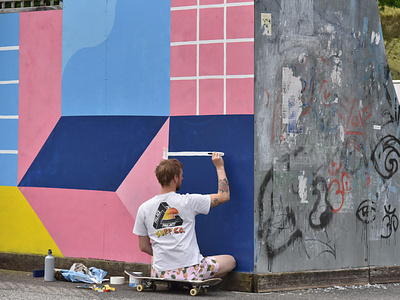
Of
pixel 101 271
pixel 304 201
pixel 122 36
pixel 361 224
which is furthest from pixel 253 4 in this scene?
pixel 101 271

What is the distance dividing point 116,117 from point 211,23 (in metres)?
1.54

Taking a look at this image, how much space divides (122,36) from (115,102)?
75 centimetres

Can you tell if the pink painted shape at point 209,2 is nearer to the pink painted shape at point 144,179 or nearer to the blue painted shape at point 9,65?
the pink painted shape at point 144,179

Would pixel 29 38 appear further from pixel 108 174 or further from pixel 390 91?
pixel 390 91

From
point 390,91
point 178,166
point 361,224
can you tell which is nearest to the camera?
point 178,166

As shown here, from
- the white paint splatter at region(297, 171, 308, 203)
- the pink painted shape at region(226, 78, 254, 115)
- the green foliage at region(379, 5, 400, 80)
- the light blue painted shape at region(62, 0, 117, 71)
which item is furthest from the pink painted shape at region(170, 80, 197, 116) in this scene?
the green foliage at region(379, 5, 400, 80)

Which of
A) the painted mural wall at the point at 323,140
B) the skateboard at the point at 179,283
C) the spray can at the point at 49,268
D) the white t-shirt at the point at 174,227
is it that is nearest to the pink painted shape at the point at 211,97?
the painted mural wall at the point at 323,140

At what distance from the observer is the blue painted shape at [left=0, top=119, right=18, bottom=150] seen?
333 inches

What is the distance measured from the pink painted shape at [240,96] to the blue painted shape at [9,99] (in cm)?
283

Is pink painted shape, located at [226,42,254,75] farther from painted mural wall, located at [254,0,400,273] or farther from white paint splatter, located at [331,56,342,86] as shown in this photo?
white paint splatter, located at [331,56,342,86]

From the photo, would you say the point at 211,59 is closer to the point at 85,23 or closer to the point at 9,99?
the point at 85,23

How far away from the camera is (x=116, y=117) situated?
787 centimetres

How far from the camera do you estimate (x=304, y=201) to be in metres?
7.54

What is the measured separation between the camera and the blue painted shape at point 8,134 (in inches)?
333
